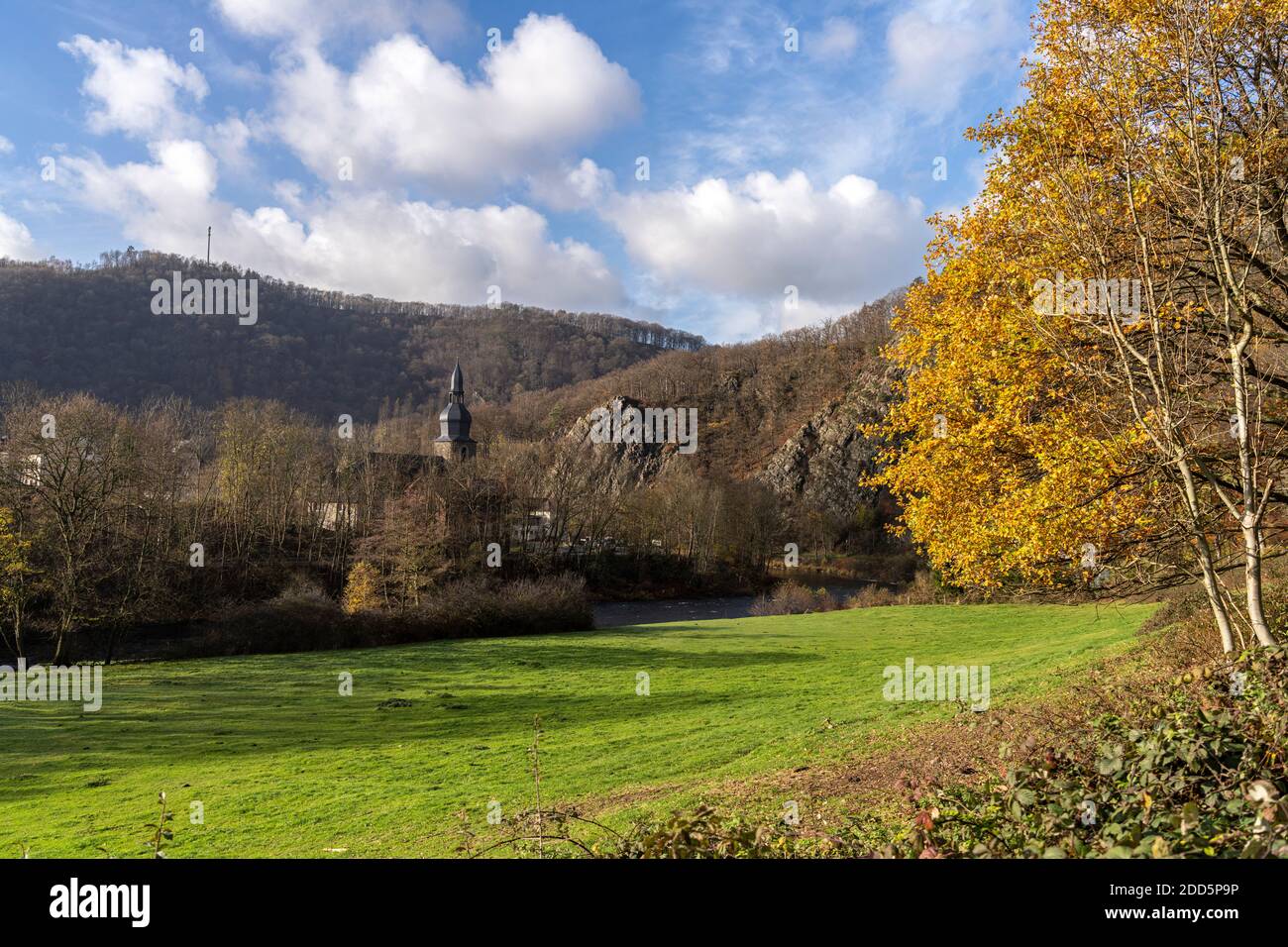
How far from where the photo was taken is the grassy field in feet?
36.9

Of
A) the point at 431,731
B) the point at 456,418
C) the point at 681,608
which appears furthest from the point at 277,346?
the point at 431,731

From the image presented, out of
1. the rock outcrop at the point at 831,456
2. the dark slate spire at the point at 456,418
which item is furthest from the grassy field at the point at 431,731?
the rock outcrop at the point at 831,456

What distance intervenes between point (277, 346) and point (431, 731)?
5011 inches

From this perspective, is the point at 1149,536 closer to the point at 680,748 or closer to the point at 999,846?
the point at 999,846

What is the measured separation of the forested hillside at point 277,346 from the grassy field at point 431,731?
88.0m

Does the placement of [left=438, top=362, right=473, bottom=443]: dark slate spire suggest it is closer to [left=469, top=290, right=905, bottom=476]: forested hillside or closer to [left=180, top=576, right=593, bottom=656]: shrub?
[left=469, top=290, right=905, bottom=476]: forested hillside

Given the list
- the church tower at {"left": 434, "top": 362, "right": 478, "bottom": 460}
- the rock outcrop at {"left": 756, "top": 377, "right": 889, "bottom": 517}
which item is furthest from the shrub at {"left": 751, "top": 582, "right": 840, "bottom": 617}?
the rock outcrop at {"left": 756, "top": 377, "right": 889, "bottom": 517}

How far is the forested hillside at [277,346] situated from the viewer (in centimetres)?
9988

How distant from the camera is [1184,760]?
482 cm

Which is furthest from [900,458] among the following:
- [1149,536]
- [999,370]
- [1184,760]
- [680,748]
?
[1184,760]

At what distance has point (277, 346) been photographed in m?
128

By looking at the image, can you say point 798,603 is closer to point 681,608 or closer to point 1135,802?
point 681,608

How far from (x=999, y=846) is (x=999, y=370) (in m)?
8.32

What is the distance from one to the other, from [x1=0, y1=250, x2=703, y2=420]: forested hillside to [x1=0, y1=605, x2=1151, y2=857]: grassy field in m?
88.0
